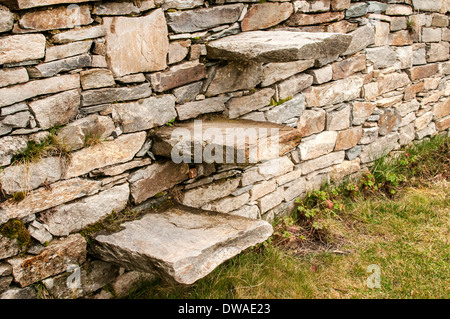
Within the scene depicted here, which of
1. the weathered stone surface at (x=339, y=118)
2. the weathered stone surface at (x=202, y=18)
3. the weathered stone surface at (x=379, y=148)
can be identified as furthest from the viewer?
the weathered stone surface at (x=379, y=148)

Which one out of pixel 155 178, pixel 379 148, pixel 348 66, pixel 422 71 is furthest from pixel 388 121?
pixel 155 178

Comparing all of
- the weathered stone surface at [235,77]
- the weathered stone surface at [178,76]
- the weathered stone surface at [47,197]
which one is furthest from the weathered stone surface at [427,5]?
the weathered stone surface at [47,197]

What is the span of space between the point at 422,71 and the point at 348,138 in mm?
1460

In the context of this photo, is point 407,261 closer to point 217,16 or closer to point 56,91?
point 217,16

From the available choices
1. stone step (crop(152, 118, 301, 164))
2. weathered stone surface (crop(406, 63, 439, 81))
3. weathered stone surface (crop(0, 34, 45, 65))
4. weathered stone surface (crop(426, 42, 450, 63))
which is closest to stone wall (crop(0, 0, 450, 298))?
weathered stone surface (crop(0, 34, 45, 65))

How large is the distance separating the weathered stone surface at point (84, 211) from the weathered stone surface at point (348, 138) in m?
2.32

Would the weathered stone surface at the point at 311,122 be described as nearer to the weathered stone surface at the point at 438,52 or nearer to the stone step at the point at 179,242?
the stone step at the point at 179,242

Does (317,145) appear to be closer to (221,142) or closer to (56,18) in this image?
(221,142)

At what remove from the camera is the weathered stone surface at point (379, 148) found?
179 inches

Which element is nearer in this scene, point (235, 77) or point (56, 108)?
point (56, 108)

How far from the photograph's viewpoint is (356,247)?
3.47 metres

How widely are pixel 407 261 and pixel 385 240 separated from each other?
33 cm

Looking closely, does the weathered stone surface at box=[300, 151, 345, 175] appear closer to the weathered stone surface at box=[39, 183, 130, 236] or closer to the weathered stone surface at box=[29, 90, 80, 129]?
the weathered stone surface at box=[39, 183, 130, 236]

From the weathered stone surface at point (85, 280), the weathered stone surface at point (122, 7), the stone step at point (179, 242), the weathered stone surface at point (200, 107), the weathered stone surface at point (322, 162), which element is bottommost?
the weathered stone surface at point (85, 280)
